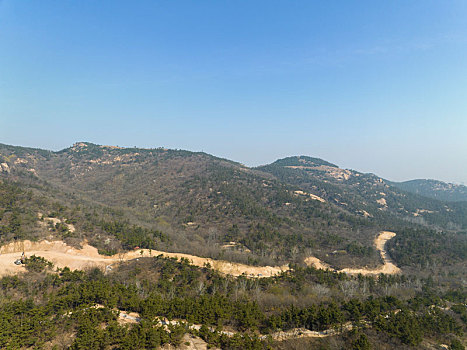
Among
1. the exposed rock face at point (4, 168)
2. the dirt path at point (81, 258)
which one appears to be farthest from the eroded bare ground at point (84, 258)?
the exposed rock face at point (4, 168)

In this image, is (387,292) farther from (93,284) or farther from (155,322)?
(93,284)

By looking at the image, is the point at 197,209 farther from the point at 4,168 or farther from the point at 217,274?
the point at 4,168

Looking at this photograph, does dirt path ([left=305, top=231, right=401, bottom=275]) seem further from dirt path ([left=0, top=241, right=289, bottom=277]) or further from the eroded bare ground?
dirt path ([left=0, top=241, right=289, bottom=277])

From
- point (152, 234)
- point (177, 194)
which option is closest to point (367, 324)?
point (152, 234)

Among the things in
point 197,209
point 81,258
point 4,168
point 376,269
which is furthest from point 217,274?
point 4,168

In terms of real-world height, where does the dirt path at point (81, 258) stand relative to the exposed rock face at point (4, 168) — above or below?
below

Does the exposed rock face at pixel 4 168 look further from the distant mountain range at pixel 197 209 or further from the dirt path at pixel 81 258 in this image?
the dirt path at pixel 81 258
